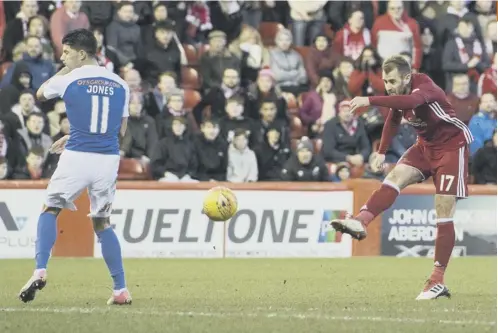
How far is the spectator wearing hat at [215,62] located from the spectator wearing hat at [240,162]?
5.08ft

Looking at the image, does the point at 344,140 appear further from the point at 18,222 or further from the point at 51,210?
the point at 51,210

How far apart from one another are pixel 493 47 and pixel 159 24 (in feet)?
19.6

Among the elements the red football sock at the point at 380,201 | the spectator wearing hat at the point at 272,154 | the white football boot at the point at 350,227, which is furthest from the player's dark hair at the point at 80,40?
the spectator wearing hat at the point at 272,154

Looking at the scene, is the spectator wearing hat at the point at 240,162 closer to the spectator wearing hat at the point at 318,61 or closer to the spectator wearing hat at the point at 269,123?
the spectator wearing hat at the point at 269,123

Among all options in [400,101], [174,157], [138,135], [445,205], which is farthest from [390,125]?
[138,135]

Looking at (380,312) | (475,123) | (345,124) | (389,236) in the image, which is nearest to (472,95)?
(475,123)

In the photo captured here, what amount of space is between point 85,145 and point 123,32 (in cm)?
914

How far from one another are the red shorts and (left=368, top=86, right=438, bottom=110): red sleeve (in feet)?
1.95

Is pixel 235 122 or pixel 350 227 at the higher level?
pixel 235 122

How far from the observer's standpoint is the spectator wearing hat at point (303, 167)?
58.0 ft

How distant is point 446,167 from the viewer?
1091 cm

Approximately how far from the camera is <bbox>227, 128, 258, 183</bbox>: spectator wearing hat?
17.6 m

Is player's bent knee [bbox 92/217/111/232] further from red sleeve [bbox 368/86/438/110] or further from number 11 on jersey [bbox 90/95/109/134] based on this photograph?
red sleeve [bbox 368/86/438/110]

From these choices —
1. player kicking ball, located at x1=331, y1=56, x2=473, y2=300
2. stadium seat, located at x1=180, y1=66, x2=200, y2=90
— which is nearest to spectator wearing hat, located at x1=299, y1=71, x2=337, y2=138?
stadium seat, located at x1=180, y1=66, x2=200, y2=90
